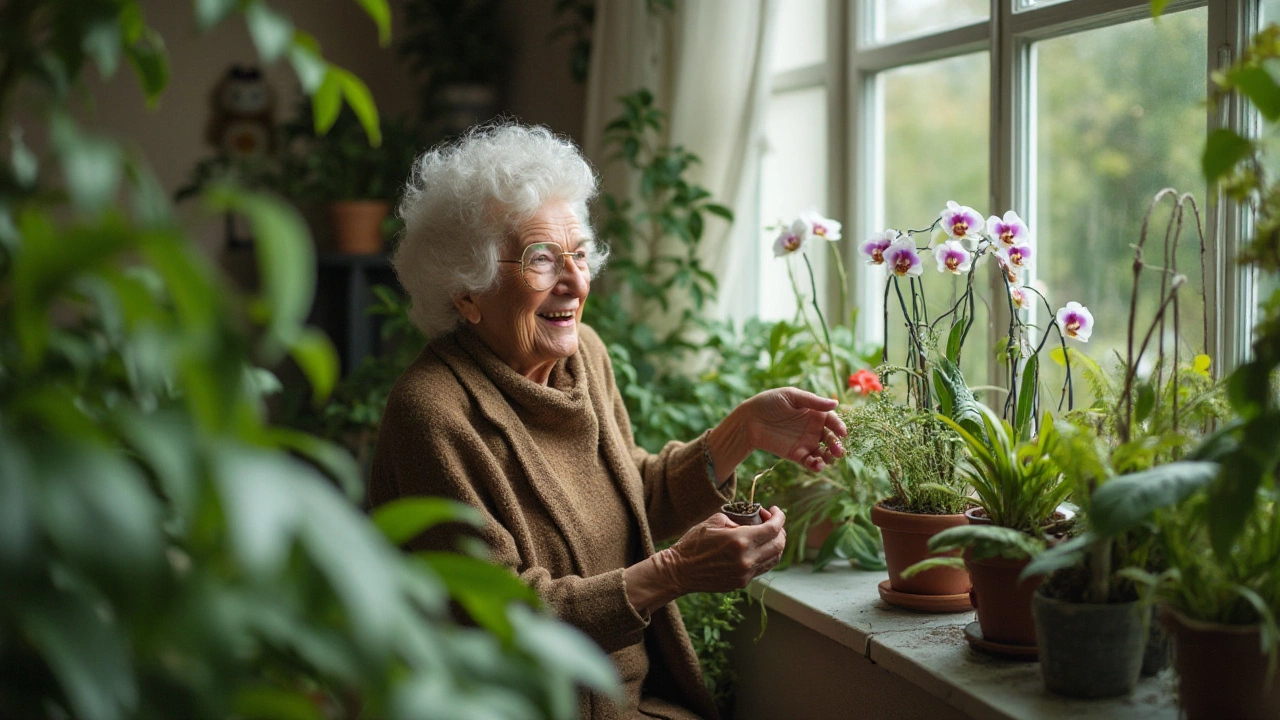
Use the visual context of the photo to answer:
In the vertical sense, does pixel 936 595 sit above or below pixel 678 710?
above

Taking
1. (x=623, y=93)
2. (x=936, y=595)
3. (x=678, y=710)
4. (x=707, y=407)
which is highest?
(x=623, y=93)

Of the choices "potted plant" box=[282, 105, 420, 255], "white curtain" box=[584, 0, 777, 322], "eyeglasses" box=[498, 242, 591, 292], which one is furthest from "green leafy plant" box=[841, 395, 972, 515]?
"potted plant" box=[282, 105, 420, 255]

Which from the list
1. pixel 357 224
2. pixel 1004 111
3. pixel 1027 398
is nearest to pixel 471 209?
pixel 1027 398

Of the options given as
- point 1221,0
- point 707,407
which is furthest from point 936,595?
point 1221,0

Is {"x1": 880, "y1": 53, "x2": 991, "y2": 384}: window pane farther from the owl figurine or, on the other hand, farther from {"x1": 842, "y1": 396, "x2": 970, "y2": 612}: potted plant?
the owl figurine

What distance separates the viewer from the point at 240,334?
525 mm

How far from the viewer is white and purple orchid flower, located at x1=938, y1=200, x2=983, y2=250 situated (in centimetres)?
152

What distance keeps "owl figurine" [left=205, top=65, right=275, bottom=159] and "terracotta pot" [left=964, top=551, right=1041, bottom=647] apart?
10.2 ft

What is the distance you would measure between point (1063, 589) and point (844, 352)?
885 millimetres

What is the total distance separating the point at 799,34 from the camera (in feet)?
8.54

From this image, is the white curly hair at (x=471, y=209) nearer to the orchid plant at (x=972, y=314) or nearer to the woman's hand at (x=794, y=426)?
the woman's hand at (x=794, y=426)

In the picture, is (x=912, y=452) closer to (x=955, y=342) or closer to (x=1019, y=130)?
(x=955, y=342)

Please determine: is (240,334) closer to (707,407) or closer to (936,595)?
(936,595)

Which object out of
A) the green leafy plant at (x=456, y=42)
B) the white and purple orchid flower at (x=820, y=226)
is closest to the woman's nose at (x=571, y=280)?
the white and purple orchid flower at (x=820, y=226)
